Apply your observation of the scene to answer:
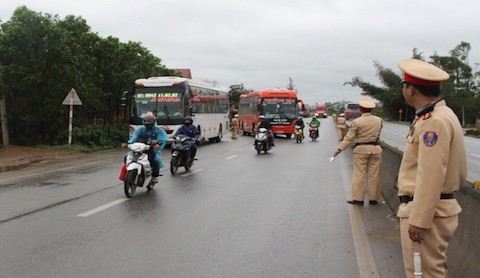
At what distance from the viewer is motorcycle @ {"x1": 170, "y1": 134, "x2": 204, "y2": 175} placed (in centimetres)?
1385

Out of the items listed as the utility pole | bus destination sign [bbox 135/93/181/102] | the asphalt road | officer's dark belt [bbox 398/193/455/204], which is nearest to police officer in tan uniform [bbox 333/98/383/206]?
the asphalt road

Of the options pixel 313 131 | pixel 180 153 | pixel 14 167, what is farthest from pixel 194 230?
pixel 313 131

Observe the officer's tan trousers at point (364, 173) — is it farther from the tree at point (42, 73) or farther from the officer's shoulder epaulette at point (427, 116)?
the tree at point (42, 73)

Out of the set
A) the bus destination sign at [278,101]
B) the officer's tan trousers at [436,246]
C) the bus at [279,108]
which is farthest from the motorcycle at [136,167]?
the bus destination sign at [278,101]

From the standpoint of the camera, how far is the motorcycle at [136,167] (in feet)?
32.5

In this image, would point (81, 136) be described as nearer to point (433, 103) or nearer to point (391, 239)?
point (391, 239)

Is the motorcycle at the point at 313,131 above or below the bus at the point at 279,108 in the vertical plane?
below

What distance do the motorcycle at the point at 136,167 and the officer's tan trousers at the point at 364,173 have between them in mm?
4085

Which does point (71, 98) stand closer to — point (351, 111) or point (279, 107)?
point (279, 107)

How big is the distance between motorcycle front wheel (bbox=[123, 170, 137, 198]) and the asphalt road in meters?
0.20

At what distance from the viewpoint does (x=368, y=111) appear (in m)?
9.21

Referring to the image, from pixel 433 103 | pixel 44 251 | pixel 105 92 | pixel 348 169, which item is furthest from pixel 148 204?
pixel 105 92

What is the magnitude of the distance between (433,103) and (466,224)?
209 centimetres

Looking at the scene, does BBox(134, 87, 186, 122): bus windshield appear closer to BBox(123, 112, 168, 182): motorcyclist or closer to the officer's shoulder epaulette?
BBox(123, 112, 168, 182): motorcyclist
